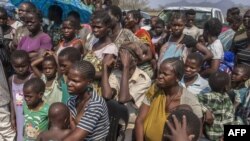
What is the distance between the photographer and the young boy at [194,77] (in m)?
5.30

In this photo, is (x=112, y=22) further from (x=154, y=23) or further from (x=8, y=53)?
(x=154, y=23)

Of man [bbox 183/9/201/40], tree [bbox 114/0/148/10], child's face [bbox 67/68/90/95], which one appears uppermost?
child's face [bbox 67/68/90/95]

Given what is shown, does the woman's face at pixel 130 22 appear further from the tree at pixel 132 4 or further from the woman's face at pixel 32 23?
the tree at pixel 132 4

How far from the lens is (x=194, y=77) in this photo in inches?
212

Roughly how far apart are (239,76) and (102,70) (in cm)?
173

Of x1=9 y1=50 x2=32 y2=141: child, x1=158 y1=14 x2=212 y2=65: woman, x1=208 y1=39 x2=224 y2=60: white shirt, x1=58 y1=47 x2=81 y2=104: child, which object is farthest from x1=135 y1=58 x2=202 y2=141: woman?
x1=208 y1=39 x2=224 y2=60: white shirt

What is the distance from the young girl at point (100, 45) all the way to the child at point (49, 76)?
0.37 m

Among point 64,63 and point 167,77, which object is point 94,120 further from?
point 64,63

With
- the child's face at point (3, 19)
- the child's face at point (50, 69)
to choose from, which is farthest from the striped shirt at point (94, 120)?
the child's face at point (3, 19)

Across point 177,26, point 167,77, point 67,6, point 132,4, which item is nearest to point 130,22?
point 67,6

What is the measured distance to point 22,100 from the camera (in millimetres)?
4961

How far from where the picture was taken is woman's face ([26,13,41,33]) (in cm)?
575

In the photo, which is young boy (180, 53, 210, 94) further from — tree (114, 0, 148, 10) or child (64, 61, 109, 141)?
tree (114, 0, 148, 10)

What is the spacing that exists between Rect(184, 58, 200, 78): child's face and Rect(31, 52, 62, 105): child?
1.48 meters
